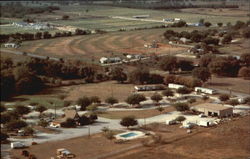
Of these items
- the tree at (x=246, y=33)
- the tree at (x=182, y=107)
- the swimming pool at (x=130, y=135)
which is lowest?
the swimming pool at (x=130, y=135)

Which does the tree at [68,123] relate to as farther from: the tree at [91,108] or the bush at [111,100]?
the bush at [111,100]

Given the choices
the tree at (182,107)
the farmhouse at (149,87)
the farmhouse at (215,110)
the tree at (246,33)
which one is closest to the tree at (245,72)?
the farmhouse at (149,87)

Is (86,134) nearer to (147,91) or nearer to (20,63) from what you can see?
(147,91)

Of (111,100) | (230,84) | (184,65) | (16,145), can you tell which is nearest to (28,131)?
(16,145)

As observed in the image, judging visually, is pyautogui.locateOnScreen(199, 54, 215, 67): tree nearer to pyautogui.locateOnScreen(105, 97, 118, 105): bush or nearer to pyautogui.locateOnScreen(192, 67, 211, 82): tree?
pyautogui.locateOnScreen(192, 67, 211, 82): tree

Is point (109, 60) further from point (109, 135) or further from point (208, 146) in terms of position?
point (208, 146)

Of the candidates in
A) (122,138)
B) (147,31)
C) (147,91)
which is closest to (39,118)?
(122,138)
